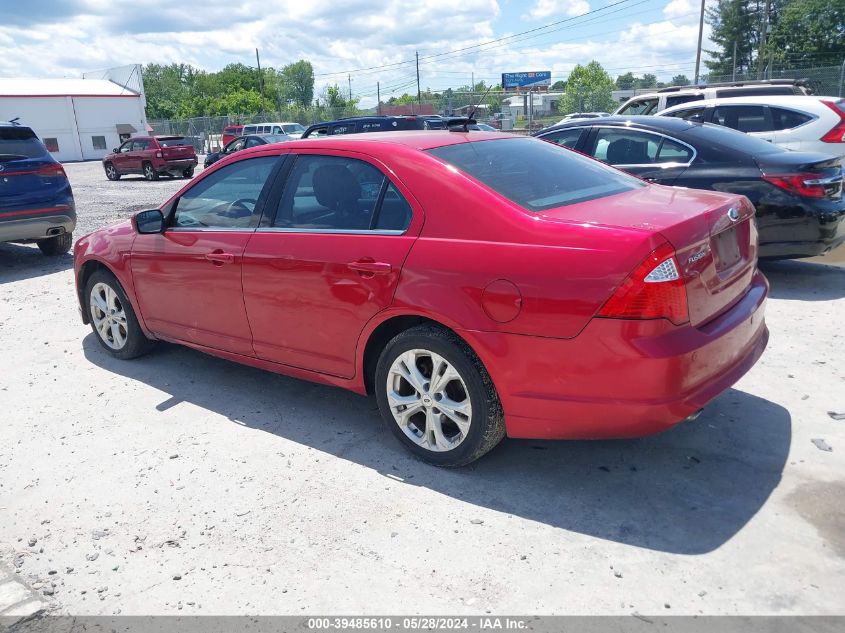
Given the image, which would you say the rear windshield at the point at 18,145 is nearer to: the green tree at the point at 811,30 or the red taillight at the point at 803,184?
the red taillight at the point at 803,184

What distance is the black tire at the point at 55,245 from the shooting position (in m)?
10.0

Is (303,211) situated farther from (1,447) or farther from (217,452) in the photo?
(1,447)

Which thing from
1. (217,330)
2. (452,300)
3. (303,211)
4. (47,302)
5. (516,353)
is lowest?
(47,302)

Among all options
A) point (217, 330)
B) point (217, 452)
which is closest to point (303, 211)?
point (217, 330)

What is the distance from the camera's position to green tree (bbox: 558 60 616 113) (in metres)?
36.6

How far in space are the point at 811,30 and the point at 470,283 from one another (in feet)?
199

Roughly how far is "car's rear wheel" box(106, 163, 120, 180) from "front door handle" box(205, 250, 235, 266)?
25.8 m

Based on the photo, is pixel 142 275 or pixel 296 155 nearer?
pixel 296 155

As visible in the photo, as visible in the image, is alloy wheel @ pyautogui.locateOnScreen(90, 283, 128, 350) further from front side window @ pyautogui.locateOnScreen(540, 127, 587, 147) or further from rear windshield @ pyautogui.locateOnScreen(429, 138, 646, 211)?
front side window @ pyautogui.locateOnScreen(540, 127, 587, 147)

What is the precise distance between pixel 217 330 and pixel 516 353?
225 centimetres

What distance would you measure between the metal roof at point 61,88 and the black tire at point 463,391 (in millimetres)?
52017

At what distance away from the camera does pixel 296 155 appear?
4184 millimetres

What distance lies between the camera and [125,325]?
538 cm

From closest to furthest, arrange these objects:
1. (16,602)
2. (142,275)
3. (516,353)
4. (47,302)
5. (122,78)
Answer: (16,602) < (516,353) < (142,275) < (47,302) < (122,78)
